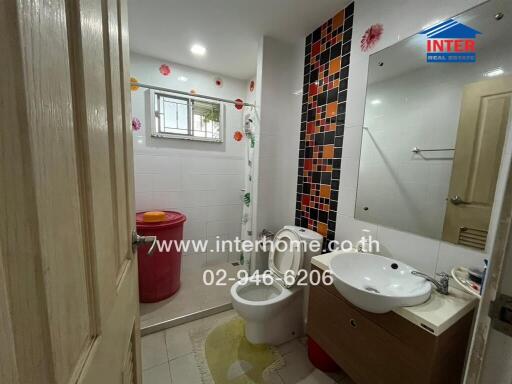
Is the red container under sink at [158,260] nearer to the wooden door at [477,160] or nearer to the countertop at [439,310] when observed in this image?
the countertop at [439,310]

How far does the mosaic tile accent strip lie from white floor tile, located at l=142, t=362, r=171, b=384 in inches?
54.3

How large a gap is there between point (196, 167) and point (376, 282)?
195 centimetres

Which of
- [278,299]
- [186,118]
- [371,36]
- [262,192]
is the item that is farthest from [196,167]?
[371,36]

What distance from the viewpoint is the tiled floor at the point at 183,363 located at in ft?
4.19

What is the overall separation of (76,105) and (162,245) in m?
1.65

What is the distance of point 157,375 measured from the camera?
129 centimetres

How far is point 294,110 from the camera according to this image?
6.14 ft

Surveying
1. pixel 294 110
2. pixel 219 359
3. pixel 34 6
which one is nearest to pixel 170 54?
pixel 294 110

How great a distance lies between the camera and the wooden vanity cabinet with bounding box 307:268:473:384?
30.6 inches

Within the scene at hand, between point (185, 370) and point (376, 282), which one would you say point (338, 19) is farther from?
point (185, 370)

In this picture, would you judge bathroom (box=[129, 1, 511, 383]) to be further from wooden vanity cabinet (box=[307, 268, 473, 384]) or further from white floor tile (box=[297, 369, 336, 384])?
wooden vanity cabinet (box=[307, 268, 473, 384])

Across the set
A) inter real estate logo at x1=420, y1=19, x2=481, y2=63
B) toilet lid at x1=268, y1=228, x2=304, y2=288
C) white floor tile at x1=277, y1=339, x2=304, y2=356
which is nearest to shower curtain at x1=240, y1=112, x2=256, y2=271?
toilet lid at x1=268, y1=228, x2=304, y2=288

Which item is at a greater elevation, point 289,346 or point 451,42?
point 451,42

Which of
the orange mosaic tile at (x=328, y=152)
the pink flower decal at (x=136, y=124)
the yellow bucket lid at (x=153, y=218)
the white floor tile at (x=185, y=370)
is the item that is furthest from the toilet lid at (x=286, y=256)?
the pink flower decal at (x=136, y=124)
